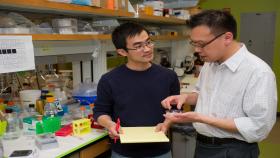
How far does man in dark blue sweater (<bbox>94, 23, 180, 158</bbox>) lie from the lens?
1618 millimetres

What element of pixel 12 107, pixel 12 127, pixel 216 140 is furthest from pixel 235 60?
pixel 12 107

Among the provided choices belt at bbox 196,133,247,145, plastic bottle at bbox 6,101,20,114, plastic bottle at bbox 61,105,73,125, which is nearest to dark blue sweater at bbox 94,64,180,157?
belt at bbox 196,133,247,145

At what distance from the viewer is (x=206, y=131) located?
57.1 inches

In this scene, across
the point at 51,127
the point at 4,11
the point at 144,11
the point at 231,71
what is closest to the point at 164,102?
the point at 231,71

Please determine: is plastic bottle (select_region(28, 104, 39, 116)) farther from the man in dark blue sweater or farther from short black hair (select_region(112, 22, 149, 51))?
short black hair (select_region(112, 22, 149, 51))

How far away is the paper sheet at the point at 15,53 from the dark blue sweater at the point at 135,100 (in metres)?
0.50

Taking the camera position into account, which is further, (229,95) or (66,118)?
(66,118)

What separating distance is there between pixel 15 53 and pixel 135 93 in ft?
2.49

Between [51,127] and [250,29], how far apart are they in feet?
14.6

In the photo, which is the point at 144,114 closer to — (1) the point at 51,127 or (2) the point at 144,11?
(1) the point at 51,127

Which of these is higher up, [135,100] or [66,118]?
[135,100]

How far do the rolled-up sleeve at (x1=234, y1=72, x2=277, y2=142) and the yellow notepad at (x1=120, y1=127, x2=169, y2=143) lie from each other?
40cm

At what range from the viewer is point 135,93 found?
63.9 inches

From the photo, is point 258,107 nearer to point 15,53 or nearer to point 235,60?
point 235,60
